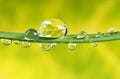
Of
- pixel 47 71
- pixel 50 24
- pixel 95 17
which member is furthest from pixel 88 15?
pixel 50 24

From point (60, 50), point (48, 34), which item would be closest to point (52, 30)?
point (48, 34)

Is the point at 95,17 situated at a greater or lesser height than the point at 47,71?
greater

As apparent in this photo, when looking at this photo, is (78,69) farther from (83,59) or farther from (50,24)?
(50,24)

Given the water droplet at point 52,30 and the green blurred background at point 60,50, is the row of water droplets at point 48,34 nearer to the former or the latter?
the water droplet at point 52,30

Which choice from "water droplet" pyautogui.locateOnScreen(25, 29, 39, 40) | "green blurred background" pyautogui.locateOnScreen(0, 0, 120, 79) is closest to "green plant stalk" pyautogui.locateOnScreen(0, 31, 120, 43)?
"water droplet" pyautogui.locateOnScreen(25, 29, 39, 40)

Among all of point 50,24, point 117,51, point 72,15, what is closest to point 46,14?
point 72,15

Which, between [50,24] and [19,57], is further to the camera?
[19,57]

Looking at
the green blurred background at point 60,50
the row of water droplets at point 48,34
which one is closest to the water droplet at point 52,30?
the row of water droplets at point 48,34
